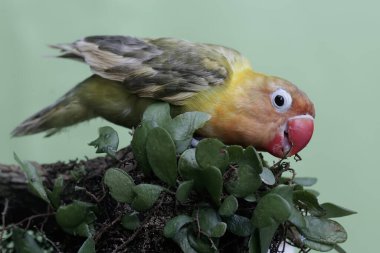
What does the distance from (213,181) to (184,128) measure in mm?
124

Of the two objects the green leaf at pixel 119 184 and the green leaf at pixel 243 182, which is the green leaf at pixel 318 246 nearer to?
the green leaf at pixel 243 182

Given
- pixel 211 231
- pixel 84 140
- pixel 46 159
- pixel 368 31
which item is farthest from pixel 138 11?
pixel 211 231

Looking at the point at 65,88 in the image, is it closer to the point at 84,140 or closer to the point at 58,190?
the point at 84,140

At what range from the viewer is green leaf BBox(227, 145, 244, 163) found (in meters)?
0.80

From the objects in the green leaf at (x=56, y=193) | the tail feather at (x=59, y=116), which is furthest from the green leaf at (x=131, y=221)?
the tail feather at (x=59, y=116)

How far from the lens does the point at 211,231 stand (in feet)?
2.48

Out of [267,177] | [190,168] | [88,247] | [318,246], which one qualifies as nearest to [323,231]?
[318,246]

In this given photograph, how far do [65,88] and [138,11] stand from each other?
0.34 m

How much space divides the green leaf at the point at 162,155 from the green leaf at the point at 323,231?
0.22m

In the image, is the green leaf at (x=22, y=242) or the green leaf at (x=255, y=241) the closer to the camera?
the green leaf at (x=255, y=241)

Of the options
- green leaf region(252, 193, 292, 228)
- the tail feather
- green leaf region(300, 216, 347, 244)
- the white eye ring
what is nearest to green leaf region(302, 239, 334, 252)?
green leaf region(300, 216, 347, 244)

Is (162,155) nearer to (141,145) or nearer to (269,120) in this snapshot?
(141,145)

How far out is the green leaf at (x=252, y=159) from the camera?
0.77 metres

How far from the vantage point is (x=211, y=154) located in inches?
30.2
